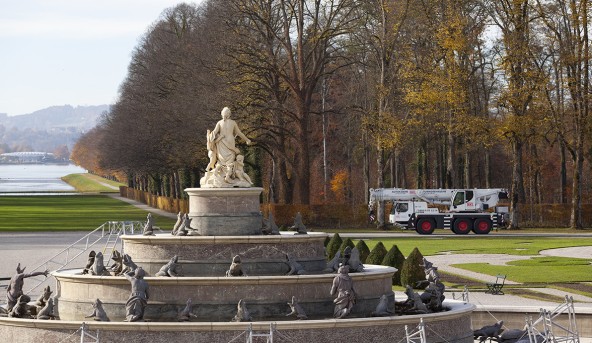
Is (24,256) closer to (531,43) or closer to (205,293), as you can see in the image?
Answer: (205,293)

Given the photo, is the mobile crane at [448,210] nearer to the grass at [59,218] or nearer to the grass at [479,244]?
the grass at [479,244]

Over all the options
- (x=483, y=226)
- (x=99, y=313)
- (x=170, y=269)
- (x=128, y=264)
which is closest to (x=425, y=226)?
(x=483, y=226)

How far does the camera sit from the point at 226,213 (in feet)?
113

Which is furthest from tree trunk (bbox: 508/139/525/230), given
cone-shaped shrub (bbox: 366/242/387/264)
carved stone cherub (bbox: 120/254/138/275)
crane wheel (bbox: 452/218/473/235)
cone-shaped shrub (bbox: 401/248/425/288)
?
carved stone cherub (bbox: 120/254/138/275)

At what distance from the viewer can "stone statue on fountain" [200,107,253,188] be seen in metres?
35.1

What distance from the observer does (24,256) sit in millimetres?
56344

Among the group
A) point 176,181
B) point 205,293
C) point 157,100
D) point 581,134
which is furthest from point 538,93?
point 205,293

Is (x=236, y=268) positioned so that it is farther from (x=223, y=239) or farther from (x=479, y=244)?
(x=479, y=244)

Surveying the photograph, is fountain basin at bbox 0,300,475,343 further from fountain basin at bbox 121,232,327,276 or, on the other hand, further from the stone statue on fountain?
the stone statue on fountain

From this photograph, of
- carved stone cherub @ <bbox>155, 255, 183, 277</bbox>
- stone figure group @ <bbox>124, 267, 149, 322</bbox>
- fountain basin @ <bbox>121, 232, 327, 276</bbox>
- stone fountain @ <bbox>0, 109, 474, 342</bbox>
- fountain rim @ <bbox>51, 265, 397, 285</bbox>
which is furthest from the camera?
fountain basin @ <bbox>121, 232, 327, 276</bbox>

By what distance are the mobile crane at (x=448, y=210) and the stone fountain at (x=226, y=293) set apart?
153 feet

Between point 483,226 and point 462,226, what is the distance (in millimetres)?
1398

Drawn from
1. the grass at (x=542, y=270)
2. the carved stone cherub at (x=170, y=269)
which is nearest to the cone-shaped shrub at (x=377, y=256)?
the grass at (x=542, y=270)

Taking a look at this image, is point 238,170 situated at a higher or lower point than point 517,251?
higher
